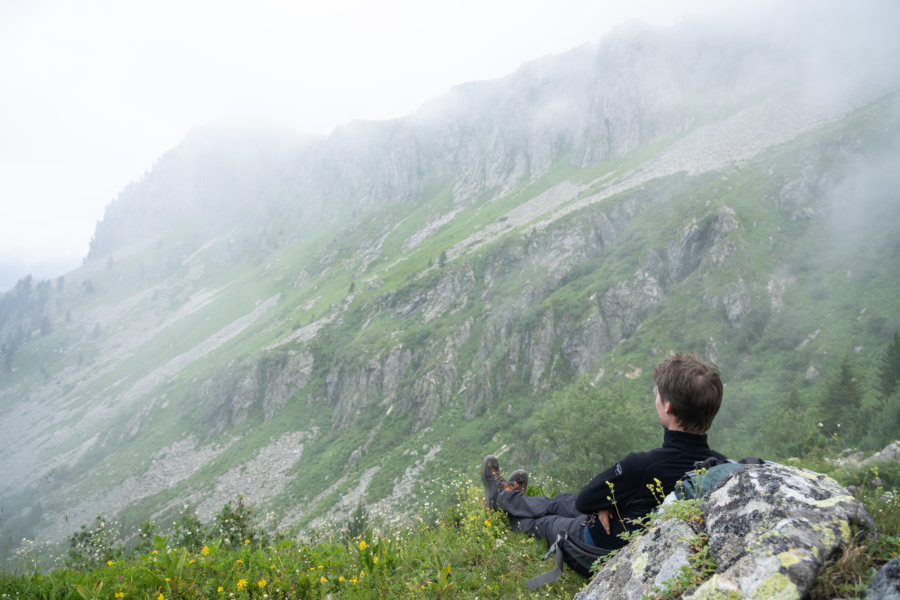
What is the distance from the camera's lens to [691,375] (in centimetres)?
395

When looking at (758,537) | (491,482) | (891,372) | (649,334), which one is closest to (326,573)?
(491,482)

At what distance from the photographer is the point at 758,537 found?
2238 millimetres

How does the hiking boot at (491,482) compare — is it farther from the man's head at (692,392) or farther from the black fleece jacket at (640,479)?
the man's head at (692,392)

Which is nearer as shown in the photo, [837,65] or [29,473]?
[837,65]

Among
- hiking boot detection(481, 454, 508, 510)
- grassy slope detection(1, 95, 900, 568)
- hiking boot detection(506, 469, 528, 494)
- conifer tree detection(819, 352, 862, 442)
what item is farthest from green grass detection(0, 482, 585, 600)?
conifer tree detection(819, 352, 862, 442)

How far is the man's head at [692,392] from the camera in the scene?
153 inches

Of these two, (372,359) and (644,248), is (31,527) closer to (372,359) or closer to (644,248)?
(372,359)

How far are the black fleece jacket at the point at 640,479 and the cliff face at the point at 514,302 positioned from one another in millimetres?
21669

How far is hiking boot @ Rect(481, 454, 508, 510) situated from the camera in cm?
691

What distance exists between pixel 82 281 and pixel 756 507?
26700 centimetres

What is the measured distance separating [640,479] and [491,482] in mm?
3562

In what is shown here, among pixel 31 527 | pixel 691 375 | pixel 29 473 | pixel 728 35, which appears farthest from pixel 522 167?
pixel 29 473

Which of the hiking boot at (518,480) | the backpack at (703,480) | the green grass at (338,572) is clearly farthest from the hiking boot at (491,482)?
the backpack at (703,480)

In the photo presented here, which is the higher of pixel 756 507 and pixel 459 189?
pixel 459 189
